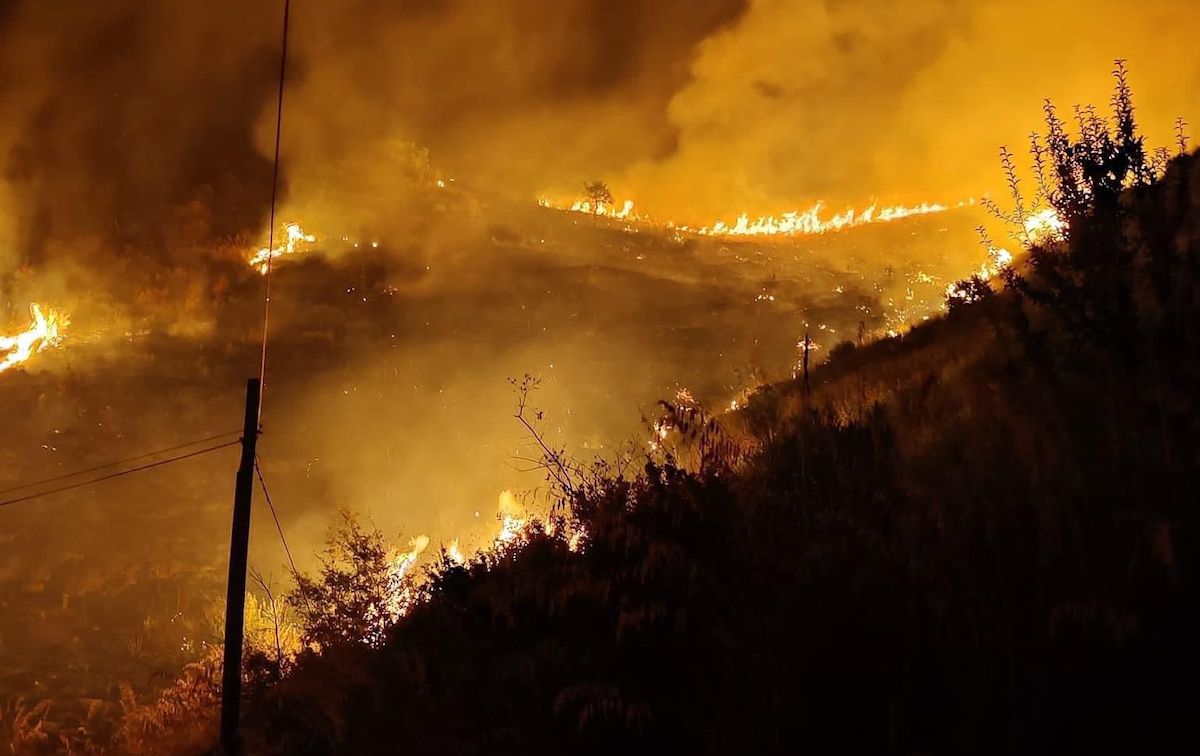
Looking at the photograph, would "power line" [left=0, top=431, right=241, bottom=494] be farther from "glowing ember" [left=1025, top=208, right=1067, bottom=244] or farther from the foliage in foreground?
"glowing ember" [left=1025, top=208, right=1067, bottom=244]

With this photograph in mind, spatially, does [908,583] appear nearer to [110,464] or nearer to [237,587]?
[237,587]

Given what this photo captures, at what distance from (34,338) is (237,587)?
4084 cm

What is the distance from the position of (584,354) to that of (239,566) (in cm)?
2947

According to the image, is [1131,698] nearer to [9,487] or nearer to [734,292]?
[9,487]

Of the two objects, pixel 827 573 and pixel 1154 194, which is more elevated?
pixel 1154 194

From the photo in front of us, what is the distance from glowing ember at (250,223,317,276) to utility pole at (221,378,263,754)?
141ft

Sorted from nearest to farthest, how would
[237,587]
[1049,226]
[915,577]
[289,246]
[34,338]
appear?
[915,577] → [1049,226] → [237,587] → [34,338] → [289,246]

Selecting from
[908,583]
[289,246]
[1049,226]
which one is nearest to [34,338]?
[289,246]

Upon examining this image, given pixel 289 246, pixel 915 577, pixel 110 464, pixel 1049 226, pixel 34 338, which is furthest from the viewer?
pixel 289 246

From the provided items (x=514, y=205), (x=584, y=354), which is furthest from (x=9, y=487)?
(x=514, y=205)

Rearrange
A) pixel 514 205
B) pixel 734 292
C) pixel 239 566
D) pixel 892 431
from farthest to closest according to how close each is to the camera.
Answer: pixel 514 205 → pixel 734 292 → pixel 239 566 → pixel 892 431

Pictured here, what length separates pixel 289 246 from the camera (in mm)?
51875

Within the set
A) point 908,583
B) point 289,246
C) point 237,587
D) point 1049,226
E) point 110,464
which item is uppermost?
point 289,246

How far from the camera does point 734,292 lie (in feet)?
154
